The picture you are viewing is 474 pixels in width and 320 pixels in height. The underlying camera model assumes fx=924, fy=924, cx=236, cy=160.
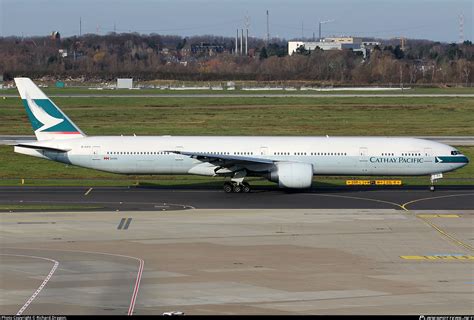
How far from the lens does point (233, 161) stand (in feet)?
184

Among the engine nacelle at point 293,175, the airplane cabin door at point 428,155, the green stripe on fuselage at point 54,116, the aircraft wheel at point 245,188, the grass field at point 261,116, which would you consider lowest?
the grass field at point 261,116

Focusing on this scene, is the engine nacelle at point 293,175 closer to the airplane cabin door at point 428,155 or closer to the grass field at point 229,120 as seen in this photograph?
the grass field at point 229,120

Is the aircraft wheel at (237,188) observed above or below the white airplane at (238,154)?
below

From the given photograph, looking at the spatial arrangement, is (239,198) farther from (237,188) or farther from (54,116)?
(54,116)

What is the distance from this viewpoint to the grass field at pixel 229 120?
217ft

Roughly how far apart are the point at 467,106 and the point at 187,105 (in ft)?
127

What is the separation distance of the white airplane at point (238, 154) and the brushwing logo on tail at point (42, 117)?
0.33 ft

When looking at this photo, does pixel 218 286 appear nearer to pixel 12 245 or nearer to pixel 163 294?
pixel 163 294

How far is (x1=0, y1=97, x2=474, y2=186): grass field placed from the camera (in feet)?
217

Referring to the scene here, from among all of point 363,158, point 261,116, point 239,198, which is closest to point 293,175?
point 239,198

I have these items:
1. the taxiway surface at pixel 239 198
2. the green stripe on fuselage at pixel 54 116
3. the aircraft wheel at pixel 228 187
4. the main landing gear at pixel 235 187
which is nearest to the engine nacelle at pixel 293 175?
the taxiway surface at pixel 239 198

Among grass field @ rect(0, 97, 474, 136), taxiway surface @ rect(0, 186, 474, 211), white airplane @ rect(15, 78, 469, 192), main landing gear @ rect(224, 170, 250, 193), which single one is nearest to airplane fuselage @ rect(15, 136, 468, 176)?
white airplane @ rect(15, 78, 469, 192)

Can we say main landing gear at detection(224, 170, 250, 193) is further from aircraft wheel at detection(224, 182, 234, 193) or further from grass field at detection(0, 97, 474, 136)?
grass field at detection(0, 97, 474, 136)

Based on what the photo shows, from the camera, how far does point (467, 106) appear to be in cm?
12656
